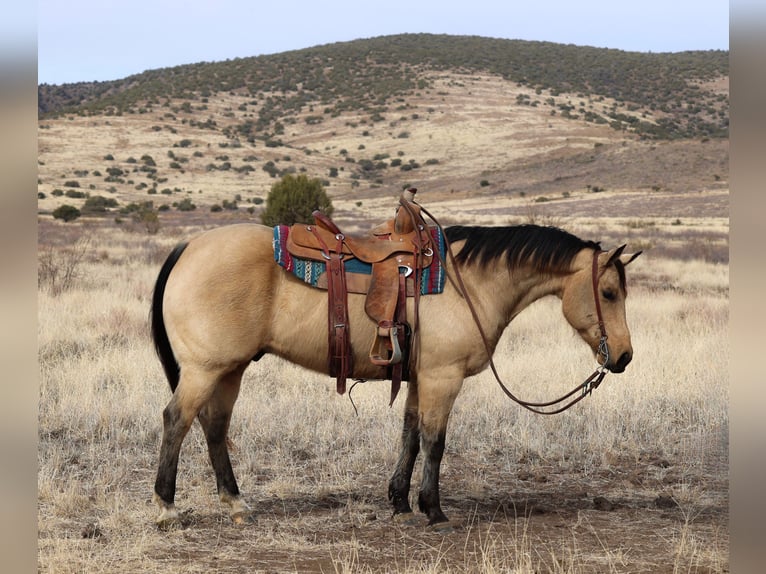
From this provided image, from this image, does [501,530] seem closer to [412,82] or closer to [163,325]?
[163,325]

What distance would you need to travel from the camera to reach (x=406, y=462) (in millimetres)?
5719

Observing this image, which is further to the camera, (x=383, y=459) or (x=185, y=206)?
(x=185, y=206)

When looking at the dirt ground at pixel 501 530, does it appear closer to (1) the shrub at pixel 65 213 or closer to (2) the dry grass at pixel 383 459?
(2) the dry grass at pixel 383 459

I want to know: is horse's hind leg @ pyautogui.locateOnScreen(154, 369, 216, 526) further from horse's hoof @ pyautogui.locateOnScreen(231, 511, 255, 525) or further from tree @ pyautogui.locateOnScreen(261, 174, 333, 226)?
tree @ pyautogui.locateOnScreen(261, 174, 333, 226)

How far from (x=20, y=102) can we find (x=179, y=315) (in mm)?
4200

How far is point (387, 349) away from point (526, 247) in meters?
1.19

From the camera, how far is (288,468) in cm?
662

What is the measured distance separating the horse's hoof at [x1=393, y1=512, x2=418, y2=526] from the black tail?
1835 mm

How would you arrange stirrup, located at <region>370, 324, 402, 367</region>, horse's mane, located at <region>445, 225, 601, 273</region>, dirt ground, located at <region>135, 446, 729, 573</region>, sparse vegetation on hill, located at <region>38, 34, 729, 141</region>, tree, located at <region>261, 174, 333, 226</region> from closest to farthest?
1. dirt ground, located at <region>135, 446, 729, 573</region>
2. stirrup, located at <region>370, 324, 402, 367</region>
3. horse's mane, located at <region>445, 225, 601, 273</region>
4. tree, located at <region>261, 174, 333, 226</region>
5. sparse vegetation on hill, located at <region>38, 34, 729, 141</region>

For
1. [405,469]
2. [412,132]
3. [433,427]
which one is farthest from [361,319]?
[412,132]

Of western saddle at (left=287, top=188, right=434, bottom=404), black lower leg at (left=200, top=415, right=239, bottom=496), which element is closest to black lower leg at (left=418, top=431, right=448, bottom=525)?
western saddle at (left=287, top=188, right=434, bottom=404)

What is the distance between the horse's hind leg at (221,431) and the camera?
5.67 metres

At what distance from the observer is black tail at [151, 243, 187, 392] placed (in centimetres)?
566

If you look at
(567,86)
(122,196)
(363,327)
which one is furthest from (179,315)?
(567,86)
